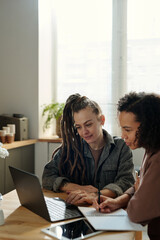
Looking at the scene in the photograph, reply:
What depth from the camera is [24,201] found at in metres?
1.37

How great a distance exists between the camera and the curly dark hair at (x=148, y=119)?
1223 mm

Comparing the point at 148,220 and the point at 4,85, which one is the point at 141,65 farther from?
the point at 148,220

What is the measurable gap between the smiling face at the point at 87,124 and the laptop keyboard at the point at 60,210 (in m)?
0.42

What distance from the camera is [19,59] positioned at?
325cm

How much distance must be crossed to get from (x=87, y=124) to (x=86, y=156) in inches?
8.0

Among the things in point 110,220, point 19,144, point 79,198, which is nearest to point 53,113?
point 19,144

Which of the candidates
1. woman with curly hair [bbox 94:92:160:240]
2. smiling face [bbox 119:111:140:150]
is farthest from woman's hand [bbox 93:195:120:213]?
smiling face [bbox 119:111:140:150]

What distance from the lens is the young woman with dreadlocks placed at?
1.72 metres

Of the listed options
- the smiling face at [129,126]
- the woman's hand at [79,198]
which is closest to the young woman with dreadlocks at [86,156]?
the woman's hand at [79,198]

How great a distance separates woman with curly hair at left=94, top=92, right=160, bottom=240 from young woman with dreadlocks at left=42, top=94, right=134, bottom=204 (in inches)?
14.9

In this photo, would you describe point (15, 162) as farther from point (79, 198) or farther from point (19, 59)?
point (79, 198)

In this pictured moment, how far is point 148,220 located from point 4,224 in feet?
1.73

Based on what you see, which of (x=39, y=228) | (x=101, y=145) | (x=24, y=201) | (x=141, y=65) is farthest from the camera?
(x=141, y=65)

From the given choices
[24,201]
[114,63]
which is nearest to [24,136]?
[114,63]
